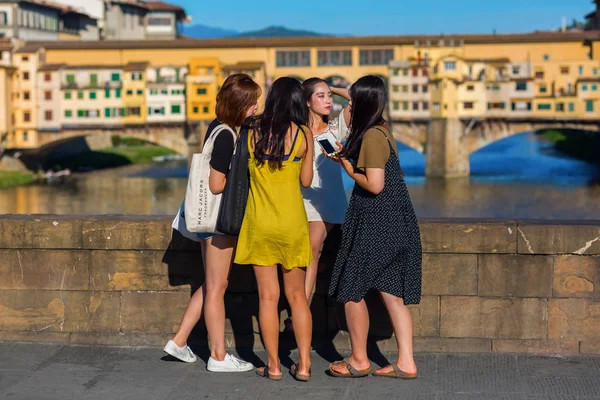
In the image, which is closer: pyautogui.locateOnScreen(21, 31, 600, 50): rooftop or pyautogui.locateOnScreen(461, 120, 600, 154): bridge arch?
pyautogui.locateOnScreen(461, 120, 600, 154): bridge arch

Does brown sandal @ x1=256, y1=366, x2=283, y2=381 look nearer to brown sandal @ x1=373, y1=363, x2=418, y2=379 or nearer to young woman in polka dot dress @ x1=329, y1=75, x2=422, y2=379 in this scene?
young woman in polka dot dress @ x1=329, y1=75, x2=422, y2=379

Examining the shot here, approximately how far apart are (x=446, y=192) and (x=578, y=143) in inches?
697

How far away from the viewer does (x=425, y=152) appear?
151ft

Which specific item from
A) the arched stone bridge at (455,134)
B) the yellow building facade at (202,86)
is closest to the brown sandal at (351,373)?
the arched stone bridge at (455,134)

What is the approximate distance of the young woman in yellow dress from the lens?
439 centimetres

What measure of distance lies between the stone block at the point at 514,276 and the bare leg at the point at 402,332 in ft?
2.01

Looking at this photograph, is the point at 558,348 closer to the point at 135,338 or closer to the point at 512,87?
the point at 135,338

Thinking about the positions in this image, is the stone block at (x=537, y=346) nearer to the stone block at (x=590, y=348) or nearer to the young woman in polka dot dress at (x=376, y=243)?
the stone block at (x=590, y=348)

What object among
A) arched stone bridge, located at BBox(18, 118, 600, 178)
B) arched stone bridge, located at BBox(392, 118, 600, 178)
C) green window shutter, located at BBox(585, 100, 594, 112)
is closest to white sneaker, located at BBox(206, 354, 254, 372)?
arched stone bridge, located at BBox(392, 118, 600, 178)

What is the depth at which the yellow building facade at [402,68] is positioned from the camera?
46531mm

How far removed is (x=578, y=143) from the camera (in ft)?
174

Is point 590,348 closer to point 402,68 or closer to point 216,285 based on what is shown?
point 216,285

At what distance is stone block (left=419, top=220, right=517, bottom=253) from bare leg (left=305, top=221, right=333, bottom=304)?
0.45m

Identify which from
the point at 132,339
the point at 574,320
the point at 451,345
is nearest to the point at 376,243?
the point at 451,345
